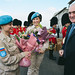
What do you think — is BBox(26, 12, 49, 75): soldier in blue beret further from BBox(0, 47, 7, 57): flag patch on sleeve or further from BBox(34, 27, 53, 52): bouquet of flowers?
BBox(0, 47, 7, 57): flag patch on sleeve

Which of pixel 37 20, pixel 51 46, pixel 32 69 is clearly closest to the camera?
pixel 37 20

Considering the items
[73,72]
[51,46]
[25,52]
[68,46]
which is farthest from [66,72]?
[51,46]

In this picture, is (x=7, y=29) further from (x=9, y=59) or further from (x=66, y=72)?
(x=66, y=72)

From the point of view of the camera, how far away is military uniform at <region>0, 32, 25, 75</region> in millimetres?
1462

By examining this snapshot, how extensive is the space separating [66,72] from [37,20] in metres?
1.40

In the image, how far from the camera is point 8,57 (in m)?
1.46

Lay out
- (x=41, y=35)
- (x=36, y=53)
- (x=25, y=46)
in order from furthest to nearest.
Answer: (x=36, y=53)
(x=41, y=35)
(x=25, y=46)

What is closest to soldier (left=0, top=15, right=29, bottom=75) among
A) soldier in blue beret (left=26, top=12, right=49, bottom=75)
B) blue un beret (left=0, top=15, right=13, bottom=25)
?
blue un beret (left=0, top=15, right=13, bottom=25)

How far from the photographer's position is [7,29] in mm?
1593

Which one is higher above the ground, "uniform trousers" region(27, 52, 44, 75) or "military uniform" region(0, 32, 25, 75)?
"military uniform" region(0, 32, 25, 75)

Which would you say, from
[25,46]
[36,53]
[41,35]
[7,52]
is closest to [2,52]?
[7,52]

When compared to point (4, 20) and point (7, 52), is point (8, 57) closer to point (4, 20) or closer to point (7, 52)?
point (7, 52)

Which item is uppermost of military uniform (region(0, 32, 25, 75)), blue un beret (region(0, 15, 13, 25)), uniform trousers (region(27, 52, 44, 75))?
blue un beret (region(0, 15, 13, 25))

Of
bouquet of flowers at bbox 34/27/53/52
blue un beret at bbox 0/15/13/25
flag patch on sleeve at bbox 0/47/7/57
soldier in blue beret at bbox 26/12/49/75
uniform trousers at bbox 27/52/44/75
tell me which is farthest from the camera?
uniform trousers at bbox 27/52/44/75
